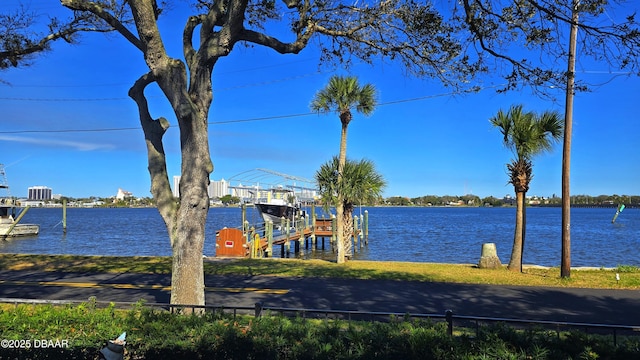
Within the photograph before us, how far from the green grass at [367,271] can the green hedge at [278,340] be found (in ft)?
28.6

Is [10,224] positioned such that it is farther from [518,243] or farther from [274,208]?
[518,243]

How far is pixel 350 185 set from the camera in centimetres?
2586

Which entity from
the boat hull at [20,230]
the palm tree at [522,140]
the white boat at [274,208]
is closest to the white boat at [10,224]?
the boat hull at [20,230]

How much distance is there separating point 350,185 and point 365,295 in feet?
47.2

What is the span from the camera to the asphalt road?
9.89 m

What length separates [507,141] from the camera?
56.0ft

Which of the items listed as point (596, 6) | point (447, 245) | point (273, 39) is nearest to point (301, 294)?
point (273, 39)

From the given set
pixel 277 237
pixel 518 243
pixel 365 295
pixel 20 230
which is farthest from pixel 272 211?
pixel 365 295

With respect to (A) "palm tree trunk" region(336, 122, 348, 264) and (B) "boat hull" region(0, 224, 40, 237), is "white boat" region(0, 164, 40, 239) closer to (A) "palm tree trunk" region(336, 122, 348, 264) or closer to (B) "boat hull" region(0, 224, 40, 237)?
(B) "boat hull" region(0, 224, 40, 237)

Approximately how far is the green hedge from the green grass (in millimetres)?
8710

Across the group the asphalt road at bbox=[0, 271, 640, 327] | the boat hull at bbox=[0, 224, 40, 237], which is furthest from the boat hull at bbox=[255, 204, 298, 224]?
the asphalt road at bbox=[0, 271, 640, 327]

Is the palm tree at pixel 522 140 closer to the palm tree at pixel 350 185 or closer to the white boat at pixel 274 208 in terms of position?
the palm tree at pixel 350 185

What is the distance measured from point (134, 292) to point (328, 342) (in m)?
7.98

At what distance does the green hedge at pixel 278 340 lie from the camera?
5.02 meters
